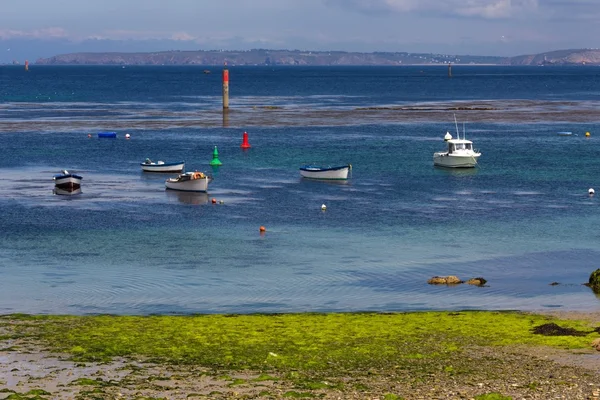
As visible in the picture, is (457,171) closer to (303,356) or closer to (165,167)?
(165,167)

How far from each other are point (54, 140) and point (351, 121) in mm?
39558

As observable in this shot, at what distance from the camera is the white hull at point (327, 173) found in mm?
74562

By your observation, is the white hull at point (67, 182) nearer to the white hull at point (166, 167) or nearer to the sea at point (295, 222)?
the sea at point (295, 222)

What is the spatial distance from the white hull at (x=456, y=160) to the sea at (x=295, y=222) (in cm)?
73

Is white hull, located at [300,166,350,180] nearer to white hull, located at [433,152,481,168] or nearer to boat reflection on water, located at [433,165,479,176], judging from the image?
boat reflection on water, located at [433,165,479,176]

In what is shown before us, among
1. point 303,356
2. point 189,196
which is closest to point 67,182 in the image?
point 189,196

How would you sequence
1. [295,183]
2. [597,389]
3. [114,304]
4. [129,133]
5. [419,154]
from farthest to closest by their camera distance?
1. [129,133]
2. [419,154]
3. [295,183]
4. [114,304]
5. [597,389]

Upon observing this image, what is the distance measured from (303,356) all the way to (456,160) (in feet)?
178

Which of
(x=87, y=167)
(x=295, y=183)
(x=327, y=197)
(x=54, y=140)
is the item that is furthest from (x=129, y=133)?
(x=327, y=197)

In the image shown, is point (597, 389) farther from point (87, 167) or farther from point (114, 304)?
point (87, 167)

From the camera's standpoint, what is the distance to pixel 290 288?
4122 cm

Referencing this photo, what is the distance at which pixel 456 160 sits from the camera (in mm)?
81812

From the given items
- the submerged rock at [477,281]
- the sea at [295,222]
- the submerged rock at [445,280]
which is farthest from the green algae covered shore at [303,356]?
the submerged rock at [477,281]

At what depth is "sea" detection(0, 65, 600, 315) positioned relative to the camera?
4000 centimetres
